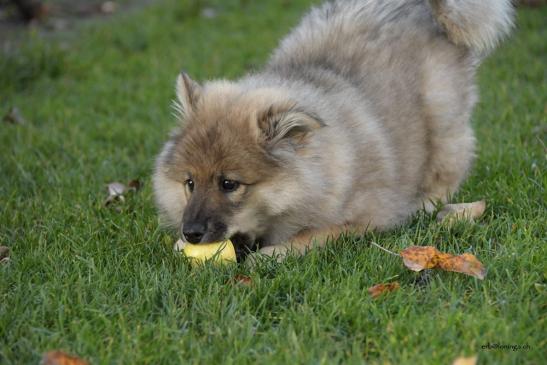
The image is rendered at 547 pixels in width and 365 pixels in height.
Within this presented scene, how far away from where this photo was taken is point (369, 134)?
3.70m

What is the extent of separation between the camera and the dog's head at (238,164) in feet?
10.7

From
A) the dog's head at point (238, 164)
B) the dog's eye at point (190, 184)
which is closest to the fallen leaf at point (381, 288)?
the dog's head at point (238, 164)

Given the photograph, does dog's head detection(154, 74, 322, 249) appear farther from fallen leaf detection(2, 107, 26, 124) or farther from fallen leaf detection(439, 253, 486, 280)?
fallen leaf detection(2, 107, 26, 124)

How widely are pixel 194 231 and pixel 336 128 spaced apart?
2.94ft

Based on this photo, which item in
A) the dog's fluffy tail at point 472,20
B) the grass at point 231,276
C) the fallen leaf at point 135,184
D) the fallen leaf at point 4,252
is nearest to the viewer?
the grass at point 231,276

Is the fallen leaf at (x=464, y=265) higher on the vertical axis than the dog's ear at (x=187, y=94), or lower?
lower

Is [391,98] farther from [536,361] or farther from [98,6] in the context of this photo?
[98,6]

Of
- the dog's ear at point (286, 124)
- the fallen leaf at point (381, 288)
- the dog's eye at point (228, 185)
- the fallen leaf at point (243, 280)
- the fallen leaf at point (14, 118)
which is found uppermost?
the dog's ear at point (286, 124)

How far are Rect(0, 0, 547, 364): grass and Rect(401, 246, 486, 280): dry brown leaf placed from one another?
0.05 metres

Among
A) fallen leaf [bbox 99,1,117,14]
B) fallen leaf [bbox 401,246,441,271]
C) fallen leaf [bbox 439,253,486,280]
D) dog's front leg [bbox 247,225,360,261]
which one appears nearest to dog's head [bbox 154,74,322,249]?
dog's front leg [bbox 247,225,360,261]

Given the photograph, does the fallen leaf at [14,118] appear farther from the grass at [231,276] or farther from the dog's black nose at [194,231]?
the dog's black nose at [194,231]

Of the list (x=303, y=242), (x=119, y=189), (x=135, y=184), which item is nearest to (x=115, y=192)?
(x=119, y=189)

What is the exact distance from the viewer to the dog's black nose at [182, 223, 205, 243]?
315 centimetres

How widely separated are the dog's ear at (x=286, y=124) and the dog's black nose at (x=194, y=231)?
505 millimetres
